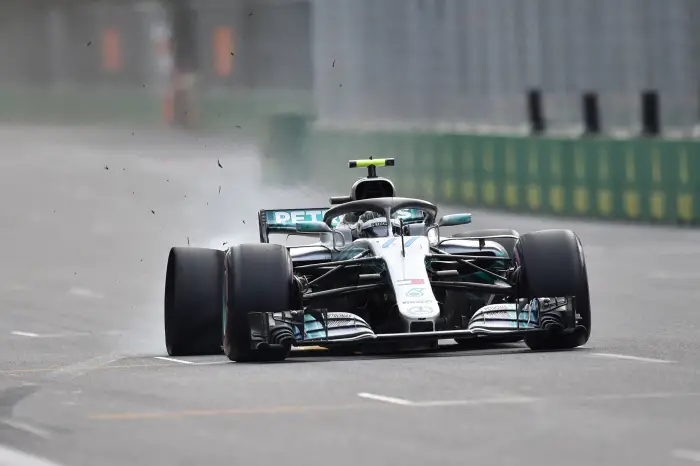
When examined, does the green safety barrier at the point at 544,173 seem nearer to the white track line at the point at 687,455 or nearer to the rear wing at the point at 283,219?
the rear wing at the point at 283,219

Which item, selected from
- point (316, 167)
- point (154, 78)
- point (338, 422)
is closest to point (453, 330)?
point (338, 422)

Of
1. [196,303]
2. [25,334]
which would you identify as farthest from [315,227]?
[25,334]

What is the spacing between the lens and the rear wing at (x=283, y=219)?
688 inches

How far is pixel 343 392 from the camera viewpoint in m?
12.8

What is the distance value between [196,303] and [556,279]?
2787mm

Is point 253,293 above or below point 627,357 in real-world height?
above

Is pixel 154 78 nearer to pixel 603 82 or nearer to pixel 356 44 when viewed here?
pixel 356 44

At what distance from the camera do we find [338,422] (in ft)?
37.2

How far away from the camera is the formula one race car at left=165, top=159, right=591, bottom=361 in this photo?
1481cm

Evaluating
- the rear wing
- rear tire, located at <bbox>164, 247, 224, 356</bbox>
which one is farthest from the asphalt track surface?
the rear wing

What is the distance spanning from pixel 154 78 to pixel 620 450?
71.8 meters

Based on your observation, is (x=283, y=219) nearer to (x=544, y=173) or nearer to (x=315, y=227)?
(x=315, y=227)

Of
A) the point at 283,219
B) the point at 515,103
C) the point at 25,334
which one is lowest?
the point at 25,334

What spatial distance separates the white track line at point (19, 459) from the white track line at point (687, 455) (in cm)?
291
